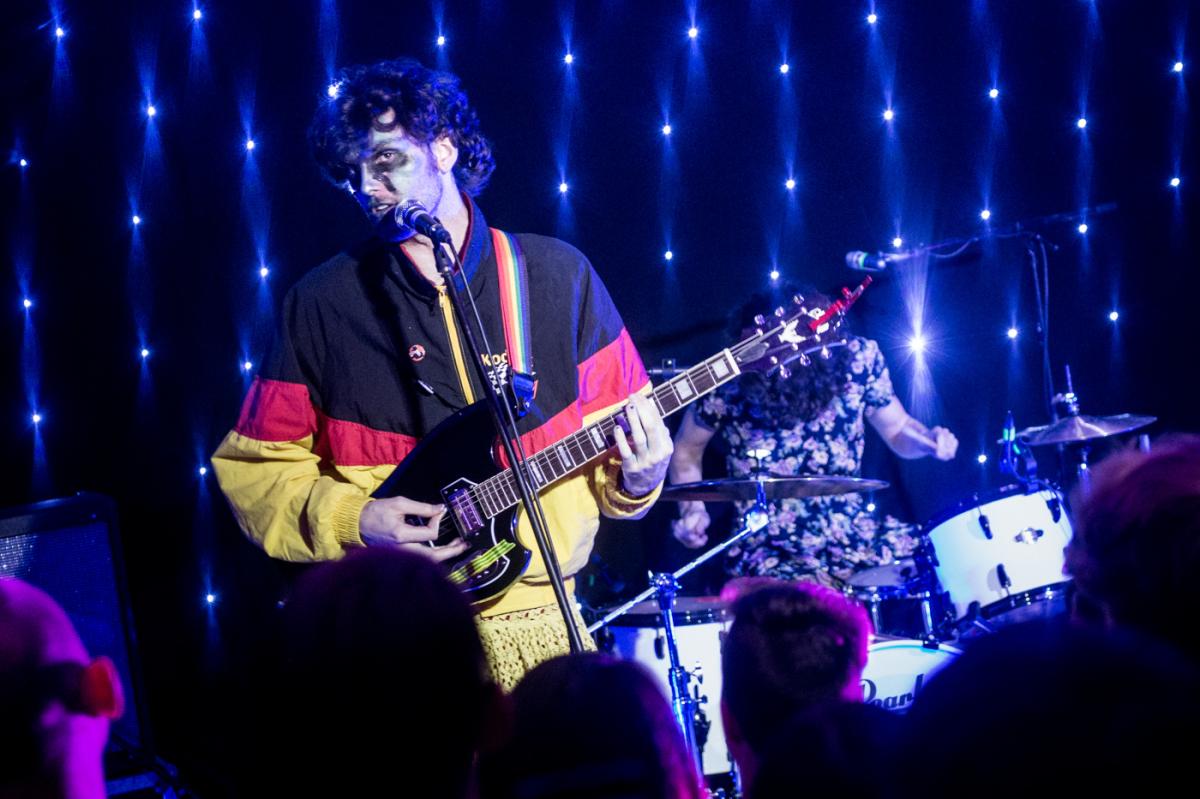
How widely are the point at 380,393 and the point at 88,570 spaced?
4.37ft

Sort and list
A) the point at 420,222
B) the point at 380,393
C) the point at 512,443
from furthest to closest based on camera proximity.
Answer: the point at 380,393, the point at 420,222, the point at 512,443

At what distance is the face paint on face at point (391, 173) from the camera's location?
321 centimetres

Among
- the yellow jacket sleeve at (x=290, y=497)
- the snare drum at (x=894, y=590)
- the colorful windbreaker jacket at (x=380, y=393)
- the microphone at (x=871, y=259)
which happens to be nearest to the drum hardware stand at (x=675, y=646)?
the snare drum at (x=894, y=590)

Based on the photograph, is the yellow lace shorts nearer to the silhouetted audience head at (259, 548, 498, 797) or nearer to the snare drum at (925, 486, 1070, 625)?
the silhouetted audience head at (259, 548, 498, 797)

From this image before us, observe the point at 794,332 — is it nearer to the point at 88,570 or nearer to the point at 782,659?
the point at 782,659

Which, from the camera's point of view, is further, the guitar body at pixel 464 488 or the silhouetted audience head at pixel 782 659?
the guitar body at pixel 464 488

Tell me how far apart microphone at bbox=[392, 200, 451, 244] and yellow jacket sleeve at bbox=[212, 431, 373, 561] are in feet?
2.53

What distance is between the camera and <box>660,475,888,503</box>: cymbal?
13.6 ft

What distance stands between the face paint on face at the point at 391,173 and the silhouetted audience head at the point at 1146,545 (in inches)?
86.3

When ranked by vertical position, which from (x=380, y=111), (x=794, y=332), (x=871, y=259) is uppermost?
(x=380, y=111)

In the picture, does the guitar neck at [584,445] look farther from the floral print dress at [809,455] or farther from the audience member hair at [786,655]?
the floral print dress at [809,455]

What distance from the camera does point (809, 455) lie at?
4941mm

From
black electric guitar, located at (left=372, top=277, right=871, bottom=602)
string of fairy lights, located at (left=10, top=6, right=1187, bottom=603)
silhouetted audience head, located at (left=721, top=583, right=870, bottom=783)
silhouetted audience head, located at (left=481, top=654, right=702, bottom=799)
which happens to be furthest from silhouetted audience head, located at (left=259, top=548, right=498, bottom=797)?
string of fairy lights, located at (left=10, top=6, right=1187, bottom=603)

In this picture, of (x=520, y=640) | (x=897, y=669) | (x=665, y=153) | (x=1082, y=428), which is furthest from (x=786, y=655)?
(x=665, y=153)
